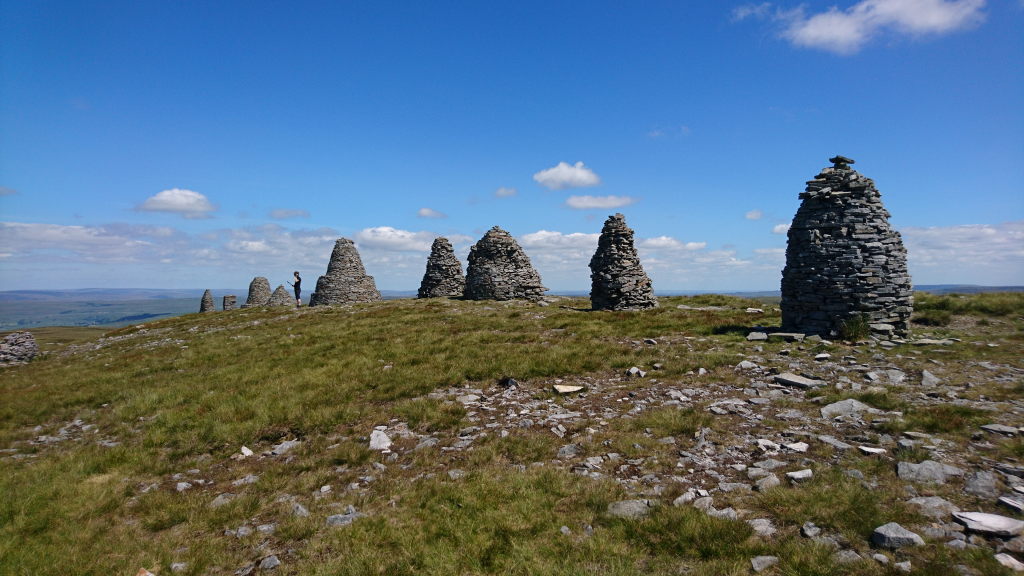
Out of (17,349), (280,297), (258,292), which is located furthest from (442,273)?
(258,292)

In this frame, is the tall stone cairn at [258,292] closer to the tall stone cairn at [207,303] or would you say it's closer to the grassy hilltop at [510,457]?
the tall stone cairn at [207,303]

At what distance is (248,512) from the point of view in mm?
8109

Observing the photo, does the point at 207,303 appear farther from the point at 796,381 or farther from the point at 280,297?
the point at 796,381

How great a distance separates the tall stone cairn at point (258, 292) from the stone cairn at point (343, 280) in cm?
2004

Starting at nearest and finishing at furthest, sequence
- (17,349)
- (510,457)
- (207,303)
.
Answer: (510,457) → (17,349) → (207,303)

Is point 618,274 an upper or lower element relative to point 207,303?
upper

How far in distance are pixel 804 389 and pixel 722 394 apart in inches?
79.5

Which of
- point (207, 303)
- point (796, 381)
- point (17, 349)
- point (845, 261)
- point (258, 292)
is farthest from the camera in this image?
point (207, 303)

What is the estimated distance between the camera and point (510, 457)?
9.34m

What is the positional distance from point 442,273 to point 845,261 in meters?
37.1

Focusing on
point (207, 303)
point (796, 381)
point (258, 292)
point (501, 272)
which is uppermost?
point (501, 272)

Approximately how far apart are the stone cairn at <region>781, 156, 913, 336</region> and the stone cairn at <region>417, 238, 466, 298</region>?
3455cm

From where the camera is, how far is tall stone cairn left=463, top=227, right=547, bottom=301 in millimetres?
38094

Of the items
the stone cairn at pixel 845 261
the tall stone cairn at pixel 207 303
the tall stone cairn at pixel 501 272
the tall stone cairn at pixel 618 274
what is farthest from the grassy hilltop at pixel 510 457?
the tall stone cairn at pixel 207 303
